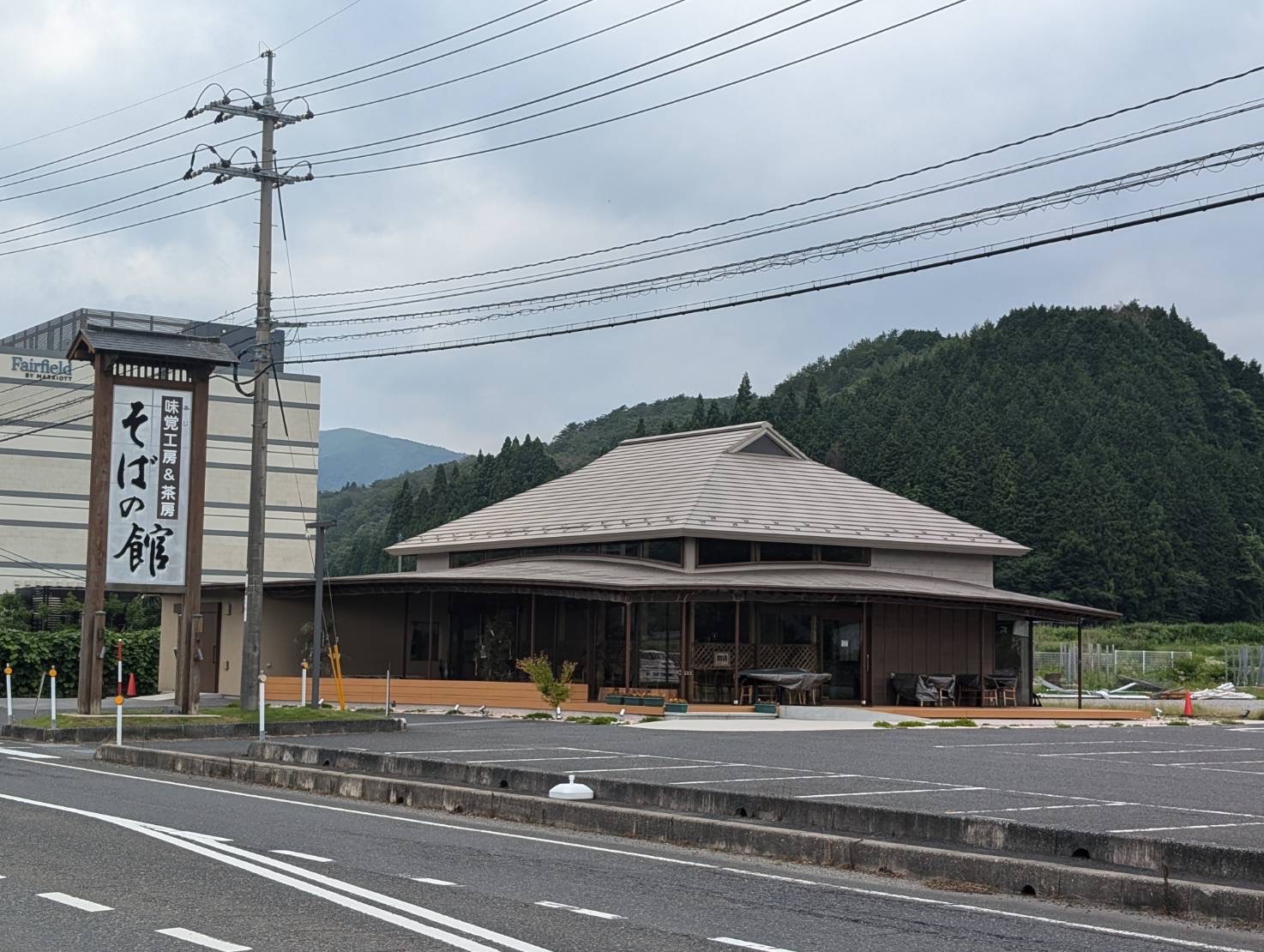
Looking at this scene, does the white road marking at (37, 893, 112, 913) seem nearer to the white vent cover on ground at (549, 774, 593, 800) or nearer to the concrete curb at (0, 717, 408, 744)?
the white vent cover on ground at (549, 774, 593, 800)

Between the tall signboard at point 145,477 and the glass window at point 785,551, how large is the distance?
17257mm

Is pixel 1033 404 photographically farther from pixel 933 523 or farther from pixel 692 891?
pixel 692 891

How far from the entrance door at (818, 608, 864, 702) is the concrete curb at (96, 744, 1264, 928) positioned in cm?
2209

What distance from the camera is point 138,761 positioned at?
1992 centimetres

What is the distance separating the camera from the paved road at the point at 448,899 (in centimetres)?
798

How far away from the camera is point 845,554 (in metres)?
41.4

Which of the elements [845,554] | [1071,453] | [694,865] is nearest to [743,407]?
[1071,453]

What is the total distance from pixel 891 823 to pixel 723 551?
27.2 metres

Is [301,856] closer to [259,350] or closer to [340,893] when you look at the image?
[340,893]

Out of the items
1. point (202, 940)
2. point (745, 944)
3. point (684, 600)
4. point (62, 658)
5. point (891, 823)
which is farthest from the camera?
point (62, 658)

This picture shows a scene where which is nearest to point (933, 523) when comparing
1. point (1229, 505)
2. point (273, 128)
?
point (273, 128)

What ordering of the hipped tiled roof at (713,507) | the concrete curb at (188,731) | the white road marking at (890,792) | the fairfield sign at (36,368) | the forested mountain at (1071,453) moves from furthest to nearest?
the forested mountain at (1071,453)
the fairfield sign at (36,368)
the hipped tiled roof at (713,507)
the concrete curb at (188,731)
the white road marking at (890,792)

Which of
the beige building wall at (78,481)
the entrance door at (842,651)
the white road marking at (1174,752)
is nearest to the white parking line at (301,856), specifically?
the white road marking at (1174,752)

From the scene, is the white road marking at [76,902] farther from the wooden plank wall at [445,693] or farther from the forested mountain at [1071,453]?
the forested mountain at [1071,453]
